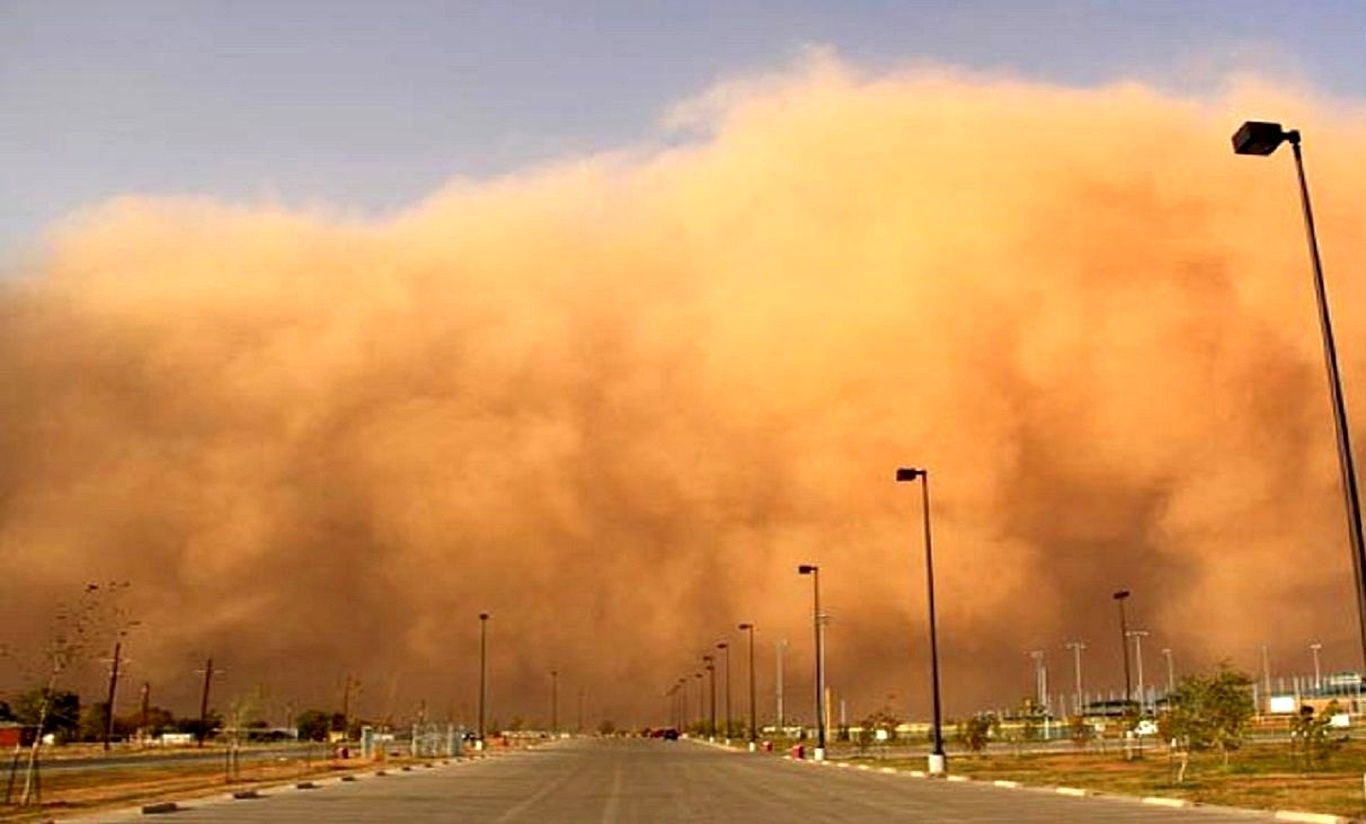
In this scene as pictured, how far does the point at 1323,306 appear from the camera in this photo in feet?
78.6

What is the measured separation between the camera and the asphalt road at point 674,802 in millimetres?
25250

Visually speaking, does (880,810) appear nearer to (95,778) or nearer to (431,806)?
(431,806)

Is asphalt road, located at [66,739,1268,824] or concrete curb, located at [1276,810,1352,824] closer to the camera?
concrete curb, located at [1276,810,1352,824]

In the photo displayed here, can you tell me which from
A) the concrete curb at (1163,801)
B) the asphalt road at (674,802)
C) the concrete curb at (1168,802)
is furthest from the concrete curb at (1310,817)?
the concrete curb at (1163,801)

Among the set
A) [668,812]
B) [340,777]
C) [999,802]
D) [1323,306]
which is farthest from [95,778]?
[1323,306]

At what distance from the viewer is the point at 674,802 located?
101 ft

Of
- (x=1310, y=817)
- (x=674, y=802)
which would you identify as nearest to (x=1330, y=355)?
(x=1310, y=817)

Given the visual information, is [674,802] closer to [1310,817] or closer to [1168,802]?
[1168,802]

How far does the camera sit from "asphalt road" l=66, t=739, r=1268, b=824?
82.8ft

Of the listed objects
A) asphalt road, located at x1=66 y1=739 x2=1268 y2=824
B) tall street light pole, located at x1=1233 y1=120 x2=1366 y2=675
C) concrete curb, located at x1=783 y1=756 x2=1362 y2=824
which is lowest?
asphalt road, located at x1=66 y1=739 x2=1268 y2=824

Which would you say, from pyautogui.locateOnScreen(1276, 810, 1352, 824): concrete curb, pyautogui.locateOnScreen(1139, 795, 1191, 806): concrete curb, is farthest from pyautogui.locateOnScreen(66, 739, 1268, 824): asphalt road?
pyautogui.locateOnScreen(1276, 810, 1352, 824): concrete curb

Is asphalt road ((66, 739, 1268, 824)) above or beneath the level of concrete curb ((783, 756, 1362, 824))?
beneath

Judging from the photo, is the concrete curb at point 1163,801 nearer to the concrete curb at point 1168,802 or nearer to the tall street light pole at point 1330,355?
the concrete curb at point 1168,802

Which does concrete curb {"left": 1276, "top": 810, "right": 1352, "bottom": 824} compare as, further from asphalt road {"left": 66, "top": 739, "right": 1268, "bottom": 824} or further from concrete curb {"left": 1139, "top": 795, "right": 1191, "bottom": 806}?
concrete curb {"left": 1139, "top": 795, "right": 1191, "bottom": 806}
